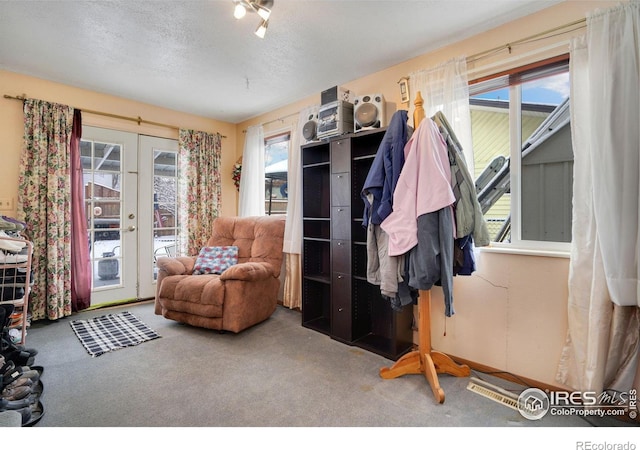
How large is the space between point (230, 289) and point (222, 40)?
6.55 feet

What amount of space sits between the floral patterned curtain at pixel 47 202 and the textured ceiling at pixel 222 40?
1.17 ft

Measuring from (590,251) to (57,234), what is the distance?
4281 millimetres

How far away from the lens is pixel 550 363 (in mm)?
1903

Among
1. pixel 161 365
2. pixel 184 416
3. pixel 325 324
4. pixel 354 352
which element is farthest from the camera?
pixel 325 324

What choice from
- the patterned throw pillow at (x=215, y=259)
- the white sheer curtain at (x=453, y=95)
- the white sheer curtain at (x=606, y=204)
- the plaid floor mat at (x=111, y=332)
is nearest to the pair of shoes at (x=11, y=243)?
the plaid floor mat at (x=111, y=332)

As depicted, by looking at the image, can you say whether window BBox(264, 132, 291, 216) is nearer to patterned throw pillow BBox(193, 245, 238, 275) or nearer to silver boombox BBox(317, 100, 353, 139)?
patterned throw pillow BBox(193, 245, 238, 275)

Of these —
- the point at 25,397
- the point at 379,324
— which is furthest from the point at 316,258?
the point at 25,397

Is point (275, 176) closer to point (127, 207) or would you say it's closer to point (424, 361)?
point (127, 207)

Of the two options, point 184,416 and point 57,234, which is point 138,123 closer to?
point 57,234

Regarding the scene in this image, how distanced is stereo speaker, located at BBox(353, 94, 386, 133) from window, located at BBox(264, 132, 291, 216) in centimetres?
161

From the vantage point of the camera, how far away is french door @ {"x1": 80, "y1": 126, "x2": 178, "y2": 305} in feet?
11.4

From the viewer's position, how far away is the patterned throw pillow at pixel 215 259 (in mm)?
3258

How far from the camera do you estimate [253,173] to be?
13.4 ft

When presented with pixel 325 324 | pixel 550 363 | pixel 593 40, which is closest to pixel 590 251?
pixel 550 363
